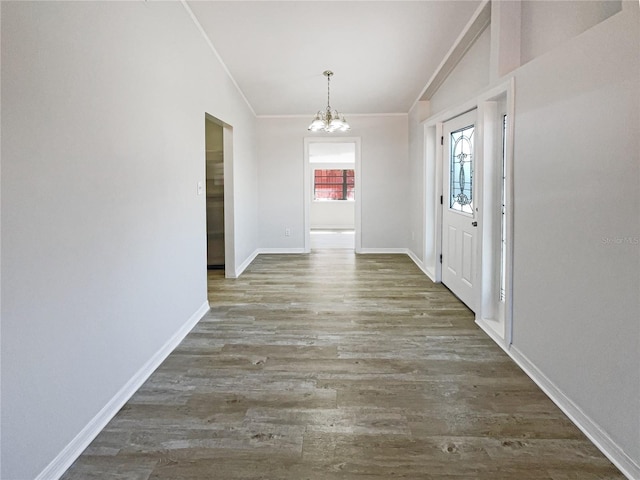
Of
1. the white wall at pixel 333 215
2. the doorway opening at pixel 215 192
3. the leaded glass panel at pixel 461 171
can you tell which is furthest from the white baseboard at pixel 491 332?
the white wall at pixel 333 215

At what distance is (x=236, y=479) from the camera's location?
5.83ft

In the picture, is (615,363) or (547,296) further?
(547,296)

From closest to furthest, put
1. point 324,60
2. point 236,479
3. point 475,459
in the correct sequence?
point 236,479 < point 475,459 < point 324,60

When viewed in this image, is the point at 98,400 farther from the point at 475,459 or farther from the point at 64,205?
the point at 475,459

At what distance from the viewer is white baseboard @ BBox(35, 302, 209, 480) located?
178cm

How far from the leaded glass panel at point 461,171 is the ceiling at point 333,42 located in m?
0.82

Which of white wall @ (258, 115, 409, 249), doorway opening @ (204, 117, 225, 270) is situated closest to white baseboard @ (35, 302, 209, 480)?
doorway opening @ (204, 117, 225, 270)

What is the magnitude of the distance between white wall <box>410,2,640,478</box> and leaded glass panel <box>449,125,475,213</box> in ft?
4.75

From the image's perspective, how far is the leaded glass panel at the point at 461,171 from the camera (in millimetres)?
4273

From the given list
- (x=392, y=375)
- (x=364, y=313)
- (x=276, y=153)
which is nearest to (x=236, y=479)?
(x=392, y=375)

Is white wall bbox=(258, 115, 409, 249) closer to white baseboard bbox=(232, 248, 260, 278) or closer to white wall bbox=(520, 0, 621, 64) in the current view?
white baseboard bbox=(232, 248, 260, 278)

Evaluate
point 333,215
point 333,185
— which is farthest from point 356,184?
point 333,185

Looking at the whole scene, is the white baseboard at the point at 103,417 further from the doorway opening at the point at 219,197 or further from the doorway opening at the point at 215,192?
the doorway opening at the point at 215,192

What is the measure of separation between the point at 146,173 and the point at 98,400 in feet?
4.30
